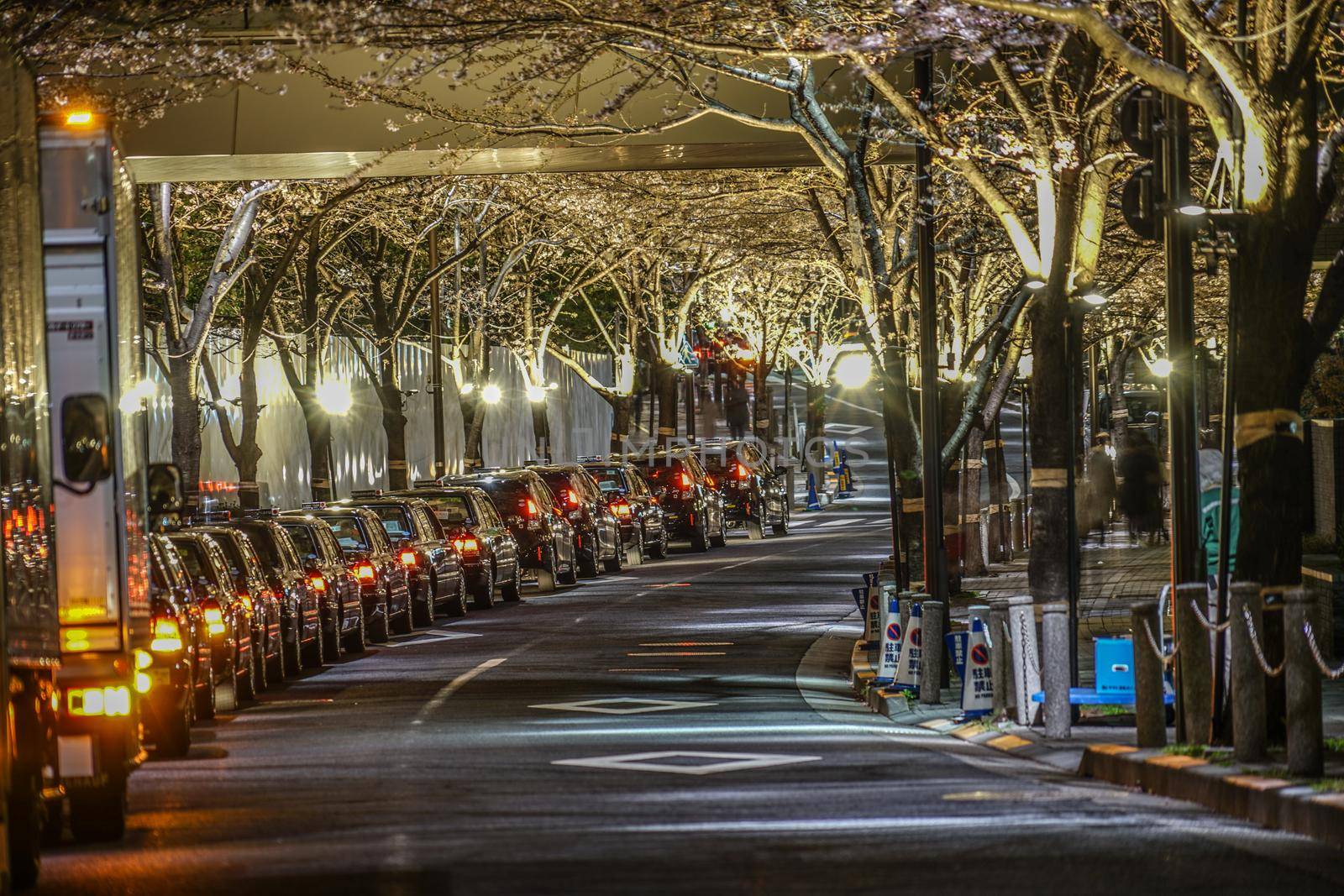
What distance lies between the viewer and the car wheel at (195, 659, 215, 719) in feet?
Answer: 51.3

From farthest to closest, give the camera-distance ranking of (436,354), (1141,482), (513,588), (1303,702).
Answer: (436,354)
(1141,482)
(513,588)
(1303,702)

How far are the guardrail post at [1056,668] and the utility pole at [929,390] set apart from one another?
169 inches

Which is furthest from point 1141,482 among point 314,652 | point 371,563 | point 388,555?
point 314,652

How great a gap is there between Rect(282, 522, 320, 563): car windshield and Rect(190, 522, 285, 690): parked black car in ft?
7.30

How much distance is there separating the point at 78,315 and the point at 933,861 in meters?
4.76

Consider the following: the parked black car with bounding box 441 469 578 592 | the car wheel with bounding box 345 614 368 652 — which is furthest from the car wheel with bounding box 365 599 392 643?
the parked black car with bounding box 441 469 578 592

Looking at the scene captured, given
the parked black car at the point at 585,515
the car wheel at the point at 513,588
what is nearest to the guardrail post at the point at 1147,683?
the car wheel at the point at 513,588

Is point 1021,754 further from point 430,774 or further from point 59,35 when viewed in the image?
point 59,35

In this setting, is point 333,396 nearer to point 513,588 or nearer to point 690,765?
point 513,588

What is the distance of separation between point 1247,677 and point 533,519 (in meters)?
19.9

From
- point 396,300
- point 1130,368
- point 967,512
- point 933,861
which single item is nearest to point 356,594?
point 967,512

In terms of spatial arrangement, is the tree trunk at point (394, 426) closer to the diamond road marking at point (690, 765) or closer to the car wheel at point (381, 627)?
the car wheel at point (381, 627)

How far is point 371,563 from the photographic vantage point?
23.1 metres

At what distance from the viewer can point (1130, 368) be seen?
109 meters
